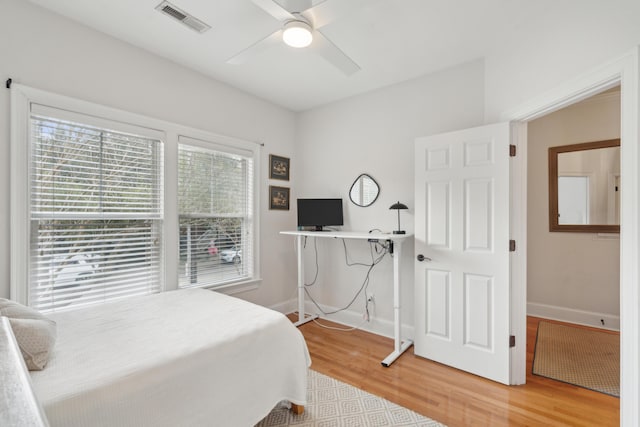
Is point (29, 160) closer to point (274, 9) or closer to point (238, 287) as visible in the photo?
point (274, 9)

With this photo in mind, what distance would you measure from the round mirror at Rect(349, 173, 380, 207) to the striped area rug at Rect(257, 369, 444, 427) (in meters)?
1.84

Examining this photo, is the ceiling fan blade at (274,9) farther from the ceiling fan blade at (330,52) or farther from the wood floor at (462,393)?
the wood floor at (462,393)

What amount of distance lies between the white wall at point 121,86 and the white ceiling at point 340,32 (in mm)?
115

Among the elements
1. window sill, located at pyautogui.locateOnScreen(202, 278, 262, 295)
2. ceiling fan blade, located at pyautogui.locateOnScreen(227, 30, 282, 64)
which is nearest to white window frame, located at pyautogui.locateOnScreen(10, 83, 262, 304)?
window sill, located at pyautogui.locateOnScreen(202, 278, 262, 295)

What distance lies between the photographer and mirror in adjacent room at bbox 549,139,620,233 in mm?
3309

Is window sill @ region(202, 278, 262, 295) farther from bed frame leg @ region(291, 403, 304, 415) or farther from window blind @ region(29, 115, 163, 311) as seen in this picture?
bed frame leg @ region(291, 403, 304, 415)

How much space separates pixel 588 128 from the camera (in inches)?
133

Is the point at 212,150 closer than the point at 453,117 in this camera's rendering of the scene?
No

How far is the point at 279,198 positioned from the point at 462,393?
2.70 m

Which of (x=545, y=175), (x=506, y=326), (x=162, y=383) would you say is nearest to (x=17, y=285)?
(x=162, y=383)

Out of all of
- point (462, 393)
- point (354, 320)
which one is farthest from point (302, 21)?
point (354, 320)

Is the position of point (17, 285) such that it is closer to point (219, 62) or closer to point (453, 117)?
point (219, 62)

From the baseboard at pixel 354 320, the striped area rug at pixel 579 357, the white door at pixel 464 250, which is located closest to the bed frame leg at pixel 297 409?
the white door at pixel 464 250

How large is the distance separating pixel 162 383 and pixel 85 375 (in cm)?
30
